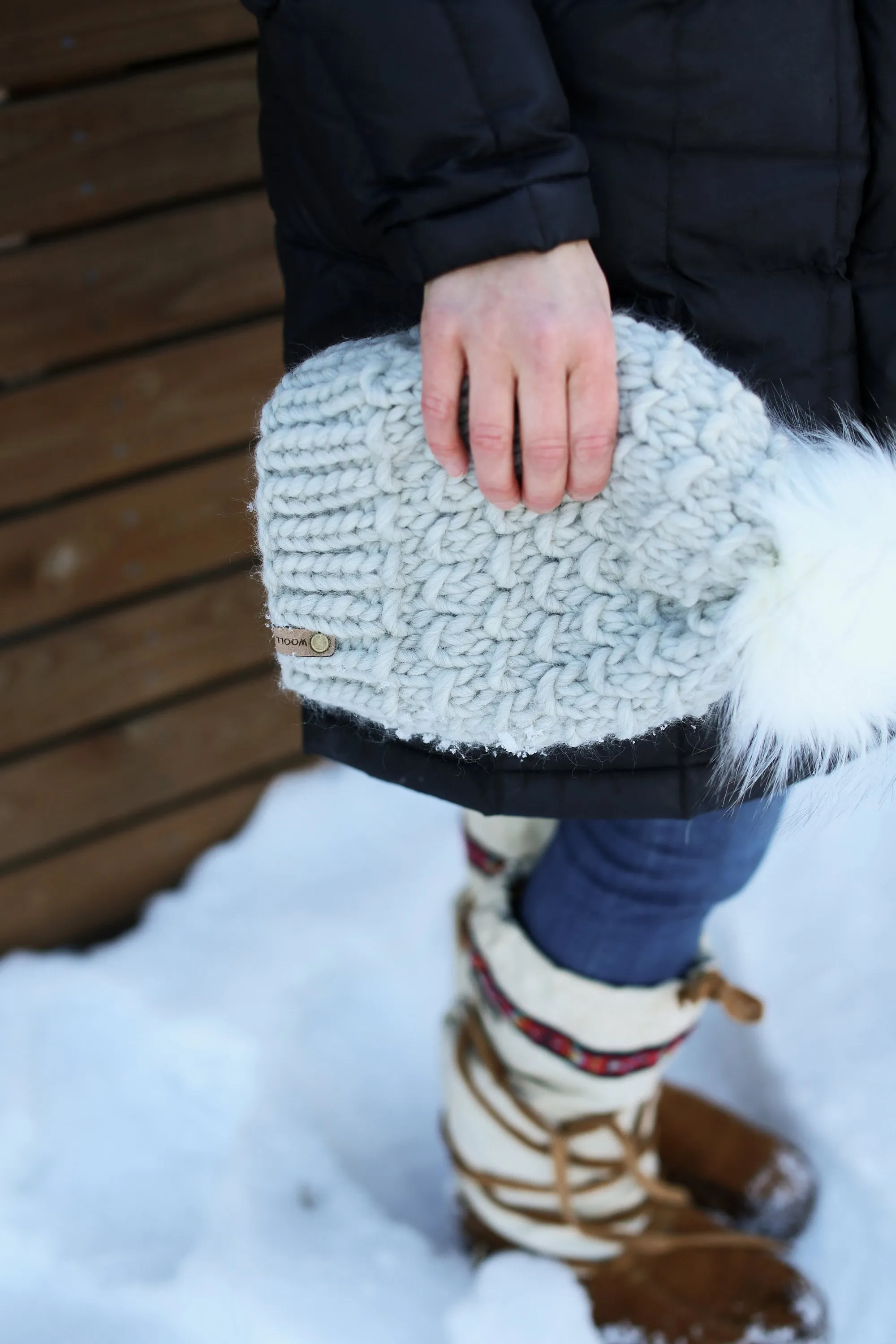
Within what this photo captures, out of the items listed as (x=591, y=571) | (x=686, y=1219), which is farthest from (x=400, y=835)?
(x=591, y=571)

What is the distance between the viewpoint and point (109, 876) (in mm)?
1383

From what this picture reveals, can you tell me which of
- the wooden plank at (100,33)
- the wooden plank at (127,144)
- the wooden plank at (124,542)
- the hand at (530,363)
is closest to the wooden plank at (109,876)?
the wooden plank at (124,542)

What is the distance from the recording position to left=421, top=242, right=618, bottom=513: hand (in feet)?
A: 1.82

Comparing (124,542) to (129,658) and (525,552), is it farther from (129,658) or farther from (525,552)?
(525,552)

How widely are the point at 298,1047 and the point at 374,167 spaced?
3.23 ft

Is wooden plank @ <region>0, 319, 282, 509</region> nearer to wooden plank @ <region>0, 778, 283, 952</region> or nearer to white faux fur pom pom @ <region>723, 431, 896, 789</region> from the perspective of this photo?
wooden plank @ <region>0, 778, 283, 952</region>

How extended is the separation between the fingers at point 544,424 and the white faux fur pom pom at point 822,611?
117mm

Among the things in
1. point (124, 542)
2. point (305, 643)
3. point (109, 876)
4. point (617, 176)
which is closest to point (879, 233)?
point (617, 176)

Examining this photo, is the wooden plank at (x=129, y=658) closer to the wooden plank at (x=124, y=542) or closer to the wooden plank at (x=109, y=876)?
Result: the wooden plank at (x=124, y=542)

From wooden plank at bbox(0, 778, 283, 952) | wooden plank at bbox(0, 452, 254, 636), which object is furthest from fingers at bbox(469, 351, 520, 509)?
wooden plank at bbox(0, 778, 283, 952)

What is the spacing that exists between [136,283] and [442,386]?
68cm

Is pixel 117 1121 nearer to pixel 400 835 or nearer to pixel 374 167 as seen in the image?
pixel 400 835

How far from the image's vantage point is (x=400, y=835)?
149cm

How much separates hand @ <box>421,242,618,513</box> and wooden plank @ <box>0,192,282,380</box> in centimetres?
65
